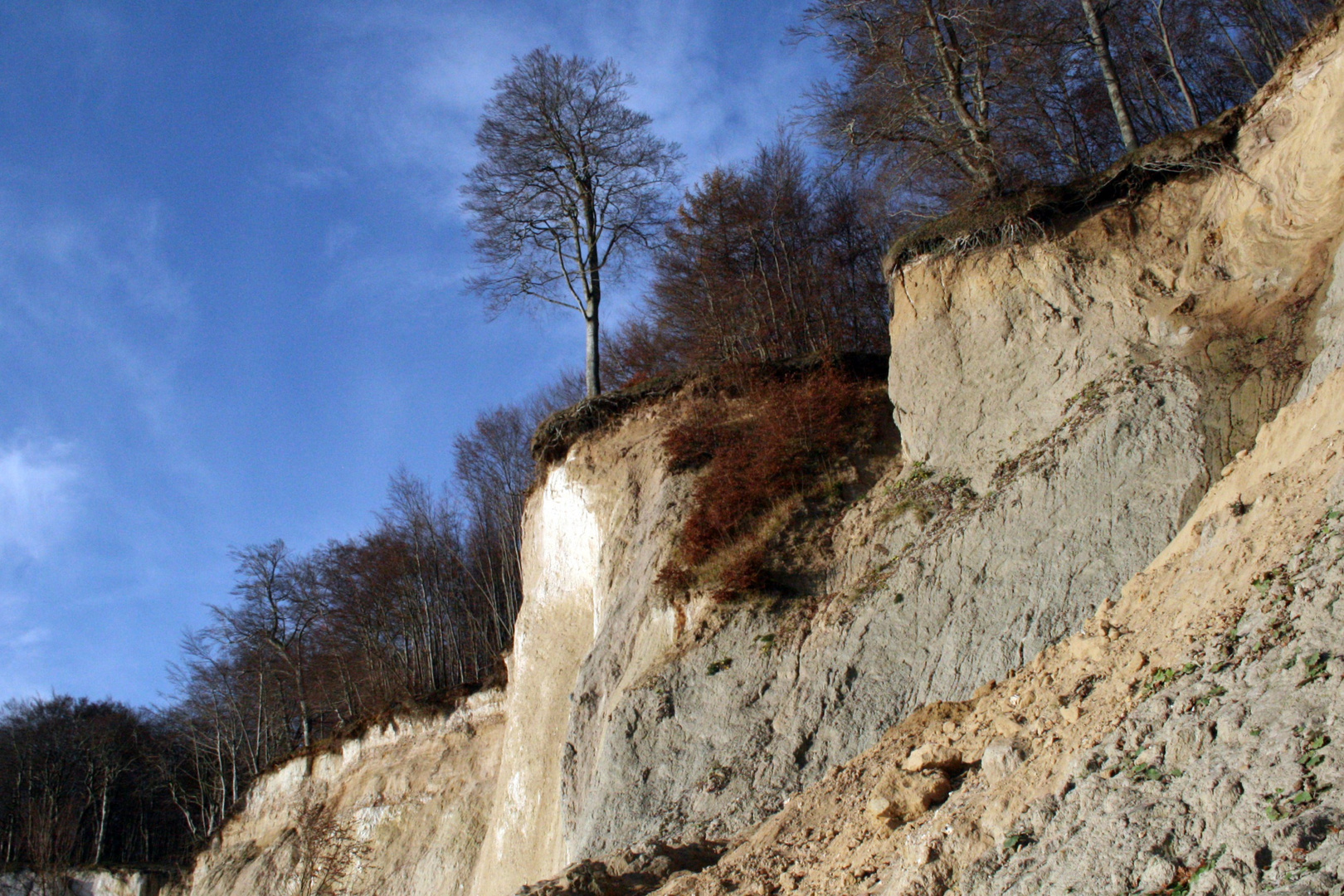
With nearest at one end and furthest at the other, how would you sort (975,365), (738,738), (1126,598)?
1. (1126,598)
2. (738,738)
3. (975,365)

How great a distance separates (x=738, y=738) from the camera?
480 inches

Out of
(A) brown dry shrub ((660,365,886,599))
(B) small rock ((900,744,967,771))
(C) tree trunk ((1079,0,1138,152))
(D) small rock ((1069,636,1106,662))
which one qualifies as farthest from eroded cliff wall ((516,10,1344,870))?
(C) tree trunk ((1079,0,1138,152))

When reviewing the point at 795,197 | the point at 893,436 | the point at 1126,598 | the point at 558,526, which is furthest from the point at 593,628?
Result: the point at 795,197

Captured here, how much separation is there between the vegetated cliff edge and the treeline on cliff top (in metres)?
2.23

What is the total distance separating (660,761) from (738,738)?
47.2 inches

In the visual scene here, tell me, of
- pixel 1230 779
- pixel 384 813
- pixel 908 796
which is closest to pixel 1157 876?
pixel 1230 779

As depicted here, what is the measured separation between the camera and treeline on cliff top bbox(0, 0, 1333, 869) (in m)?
17.3

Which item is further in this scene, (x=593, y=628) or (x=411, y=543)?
(x=411, y=543)

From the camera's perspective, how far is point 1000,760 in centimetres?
762

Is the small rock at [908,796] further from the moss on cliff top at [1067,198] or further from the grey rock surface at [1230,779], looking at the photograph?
the moss on cliff top at [1067,198]

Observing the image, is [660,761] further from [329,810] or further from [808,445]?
[329,810]

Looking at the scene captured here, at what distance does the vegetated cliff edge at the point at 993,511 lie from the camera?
10.2 metres

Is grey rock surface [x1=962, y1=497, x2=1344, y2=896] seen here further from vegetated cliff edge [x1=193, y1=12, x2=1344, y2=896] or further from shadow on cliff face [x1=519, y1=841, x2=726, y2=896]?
shadow on cliff face [x1=519, y1=841, x2=726, y2=896]

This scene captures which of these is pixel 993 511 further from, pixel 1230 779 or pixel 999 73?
pixel 999 73
